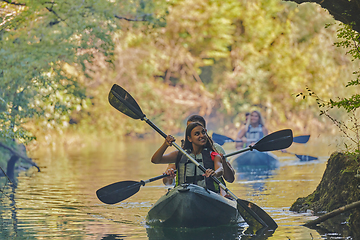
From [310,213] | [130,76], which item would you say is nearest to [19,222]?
[310,213]

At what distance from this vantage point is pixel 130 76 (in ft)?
83.8

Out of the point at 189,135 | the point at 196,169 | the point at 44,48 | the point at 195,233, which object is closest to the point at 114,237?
the point at 195,233

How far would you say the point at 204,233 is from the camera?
557 cm

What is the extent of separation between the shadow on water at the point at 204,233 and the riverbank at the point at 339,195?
0.75 m

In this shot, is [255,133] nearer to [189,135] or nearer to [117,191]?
[117,191]

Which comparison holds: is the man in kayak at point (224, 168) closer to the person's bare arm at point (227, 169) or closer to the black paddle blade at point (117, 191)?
the person's bare arm at point (227, 169)

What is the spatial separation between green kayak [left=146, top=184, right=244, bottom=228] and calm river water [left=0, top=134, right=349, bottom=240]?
0.31 feet

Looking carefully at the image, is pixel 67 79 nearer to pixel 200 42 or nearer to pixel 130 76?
pixel 130 76

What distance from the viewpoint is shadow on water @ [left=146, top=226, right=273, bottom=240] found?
542 cm

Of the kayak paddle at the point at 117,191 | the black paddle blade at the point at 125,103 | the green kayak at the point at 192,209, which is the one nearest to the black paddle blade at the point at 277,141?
the green kayak at the point at 192,209

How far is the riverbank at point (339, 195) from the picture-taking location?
18.1ft

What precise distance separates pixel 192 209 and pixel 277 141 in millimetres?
1361

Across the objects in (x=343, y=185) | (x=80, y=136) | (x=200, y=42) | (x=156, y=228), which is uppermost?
(x=200, y=42)

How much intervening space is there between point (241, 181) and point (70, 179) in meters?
3.39
